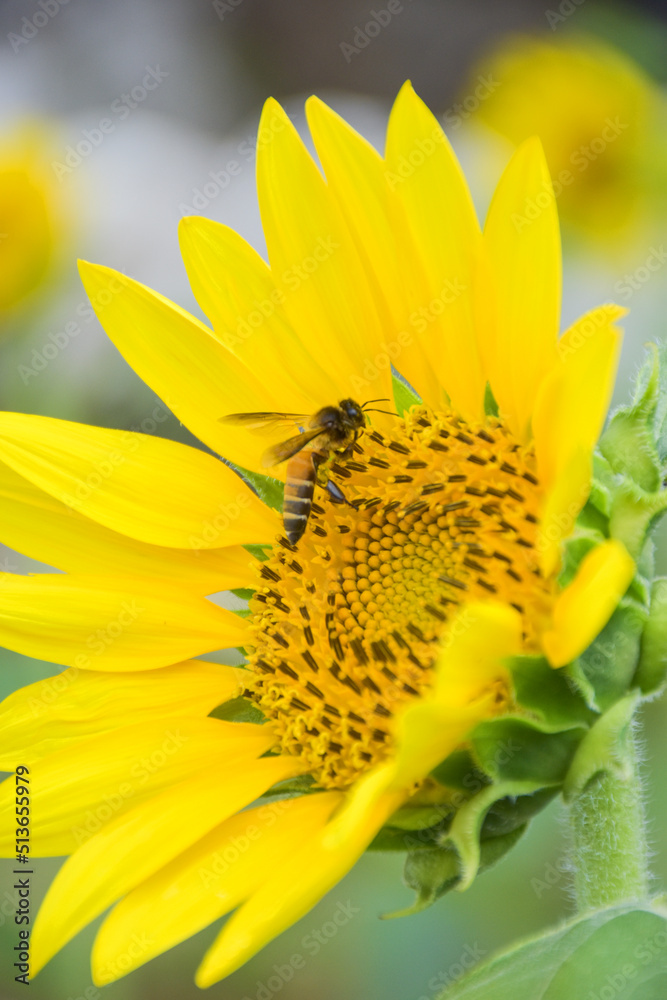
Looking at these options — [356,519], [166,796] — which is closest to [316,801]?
[166,796]

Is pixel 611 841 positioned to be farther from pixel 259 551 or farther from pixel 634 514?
pixel 259 551

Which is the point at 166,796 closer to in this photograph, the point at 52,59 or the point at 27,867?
the point at 27,867

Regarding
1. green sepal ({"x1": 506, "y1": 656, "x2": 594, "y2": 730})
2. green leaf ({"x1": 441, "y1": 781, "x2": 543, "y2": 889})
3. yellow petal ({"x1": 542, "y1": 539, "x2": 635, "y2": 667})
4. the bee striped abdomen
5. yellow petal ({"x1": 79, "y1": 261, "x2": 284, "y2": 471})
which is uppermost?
yellow petal ({"x1": 79, "y1": 261, "x2": 284, "y2": 471})

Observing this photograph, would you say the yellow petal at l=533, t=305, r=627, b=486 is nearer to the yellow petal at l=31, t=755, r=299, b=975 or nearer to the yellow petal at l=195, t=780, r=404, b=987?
the yellow petal at l=195, t=780, r=404, b=987

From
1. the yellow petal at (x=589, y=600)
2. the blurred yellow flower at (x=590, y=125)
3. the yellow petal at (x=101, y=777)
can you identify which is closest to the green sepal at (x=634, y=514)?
the yellow petal at (x=589, y=600)

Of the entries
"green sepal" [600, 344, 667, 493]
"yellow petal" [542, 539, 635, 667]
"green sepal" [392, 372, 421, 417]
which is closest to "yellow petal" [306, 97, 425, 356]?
"green sepal" [392, 372, 421, 417]

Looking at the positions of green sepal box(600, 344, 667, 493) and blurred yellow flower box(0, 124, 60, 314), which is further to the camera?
blurred yellow flower box(0, 124, 60, 314)

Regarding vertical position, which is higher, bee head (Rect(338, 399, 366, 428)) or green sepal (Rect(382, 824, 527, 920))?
bee head (Rect(338, 399, 366, 428))
